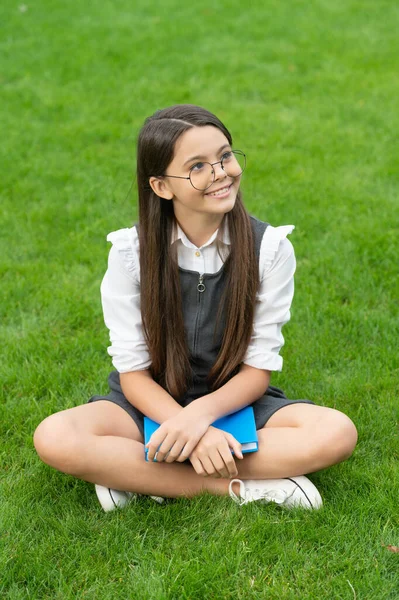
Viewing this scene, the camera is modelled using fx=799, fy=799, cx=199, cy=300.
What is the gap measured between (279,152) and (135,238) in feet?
8.90

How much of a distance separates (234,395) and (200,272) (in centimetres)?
44

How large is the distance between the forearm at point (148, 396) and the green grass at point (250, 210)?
308 millimetres

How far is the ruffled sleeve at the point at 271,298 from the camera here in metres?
2.71

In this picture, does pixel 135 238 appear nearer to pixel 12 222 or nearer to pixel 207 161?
pixel 207 161

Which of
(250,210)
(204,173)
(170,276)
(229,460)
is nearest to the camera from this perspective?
(229,460)

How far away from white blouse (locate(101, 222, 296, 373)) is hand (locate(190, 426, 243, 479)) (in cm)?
31

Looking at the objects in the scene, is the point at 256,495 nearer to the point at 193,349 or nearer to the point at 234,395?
the point at 234,395

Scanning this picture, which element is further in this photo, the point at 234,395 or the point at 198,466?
the point at 234,395

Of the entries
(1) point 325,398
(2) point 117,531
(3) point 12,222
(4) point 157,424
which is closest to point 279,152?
(3) point 12,222

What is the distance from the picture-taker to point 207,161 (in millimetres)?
2611

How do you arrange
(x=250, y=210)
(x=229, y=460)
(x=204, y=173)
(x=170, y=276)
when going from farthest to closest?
(x=250, y=210), (x=170, y=276), (x=204, y=173), (x=229, y=460)

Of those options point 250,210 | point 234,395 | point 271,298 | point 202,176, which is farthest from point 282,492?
point 250,210

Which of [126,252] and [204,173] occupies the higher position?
[204,173]

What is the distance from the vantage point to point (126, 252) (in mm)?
2738
